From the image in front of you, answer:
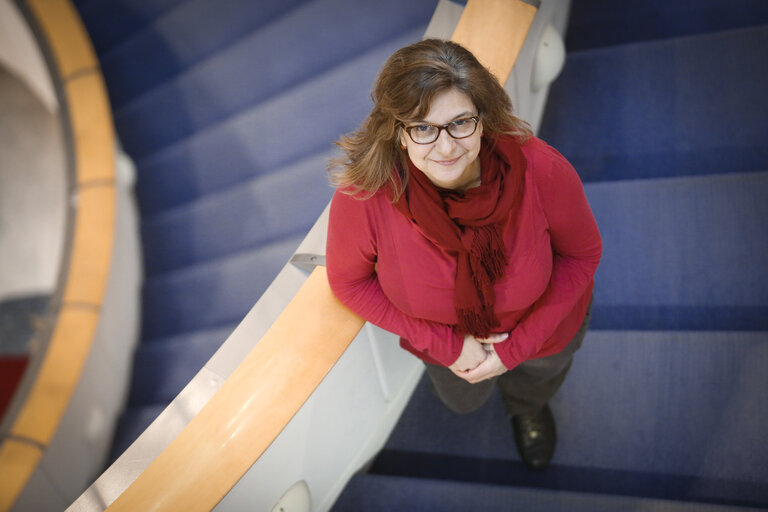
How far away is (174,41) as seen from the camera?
3637 millimetres

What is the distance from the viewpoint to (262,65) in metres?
3.23

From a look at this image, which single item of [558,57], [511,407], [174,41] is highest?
[174,41]

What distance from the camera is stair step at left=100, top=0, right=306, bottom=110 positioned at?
133 inches

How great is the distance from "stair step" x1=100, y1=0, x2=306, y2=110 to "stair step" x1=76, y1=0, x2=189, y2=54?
84 millimetres

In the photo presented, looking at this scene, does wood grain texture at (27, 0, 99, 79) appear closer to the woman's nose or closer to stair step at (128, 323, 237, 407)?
stair step at (128, 323, 237, 407)

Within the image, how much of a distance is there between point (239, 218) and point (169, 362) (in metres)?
0.90

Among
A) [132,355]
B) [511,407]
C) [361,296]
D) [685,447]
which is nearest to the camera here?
[361,296]

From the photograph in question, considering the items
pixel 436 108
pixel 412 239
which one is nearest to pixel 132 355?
pixel 412 239

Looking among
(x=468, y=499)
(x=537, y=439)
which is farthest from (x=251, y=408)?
(x=537, y=439)

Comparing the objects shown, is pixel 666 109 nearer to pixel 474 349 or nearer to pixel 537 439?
pixel 537 439

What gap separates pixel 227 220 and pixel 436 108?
2322mm

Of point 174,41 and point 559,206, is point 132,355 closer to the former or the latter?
point 174,41

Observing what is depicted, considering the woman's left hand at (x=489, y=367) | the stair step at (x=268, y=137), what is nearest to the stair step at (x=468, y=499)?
the woman's left hand at (x=489, y=367)

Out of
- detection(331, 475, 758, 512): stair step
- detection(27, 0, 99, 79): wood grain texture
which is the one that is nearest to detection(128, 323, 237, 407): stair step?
detection(331, 475, 758, 512): stair step
